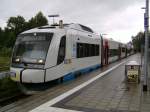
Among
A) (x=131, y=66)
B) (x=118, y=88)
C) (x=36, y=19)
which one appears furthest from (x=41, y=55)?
(x=36, y=19)

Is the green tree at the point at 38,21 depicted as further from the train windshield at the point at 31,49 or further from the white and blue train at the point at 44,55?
the train windshield at the point at 31,49

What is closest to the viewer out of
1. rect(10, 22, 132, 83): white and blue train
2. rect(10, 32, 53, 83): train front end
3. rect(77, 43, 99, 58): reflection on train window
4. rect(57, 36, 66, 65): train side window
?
rect(10, 32, 53, 83): train front end

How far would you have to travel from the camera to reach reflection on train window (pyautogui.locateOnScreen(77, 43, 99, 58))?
17708 millimetres

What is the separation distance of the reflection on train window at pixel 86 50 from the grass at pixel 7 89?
4.50 meters

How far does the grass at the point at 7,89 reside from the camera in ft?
44.3

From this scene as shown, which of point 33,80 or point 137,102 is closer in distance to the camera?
point 137,102

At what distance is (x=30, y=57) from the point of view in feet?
44.3

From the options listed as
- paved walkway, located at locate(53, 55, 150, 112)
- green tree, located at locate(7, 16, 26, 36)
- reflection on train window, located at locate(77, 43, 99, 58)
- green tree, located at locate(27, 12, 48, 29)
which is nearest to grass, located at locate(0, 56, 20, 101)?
paved walkway, located at locate(53, 55, 150, 112)

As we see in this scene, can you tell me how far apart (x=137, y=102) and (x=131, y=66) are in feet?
17.6

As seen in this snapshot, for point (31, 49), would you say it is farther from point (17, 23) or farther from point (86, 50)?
point (17, 23)

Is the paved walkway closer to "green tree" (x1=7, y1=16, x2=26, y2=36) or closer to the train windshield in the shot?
the train windshield

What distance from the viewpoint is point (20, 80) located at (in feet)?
42.4

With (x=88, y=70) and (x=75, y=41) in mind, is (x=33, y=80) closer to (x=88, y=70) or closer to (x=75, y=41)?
(x=75, y=41)

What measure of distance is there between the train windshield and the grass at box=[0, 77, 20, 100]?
136 centimetres
